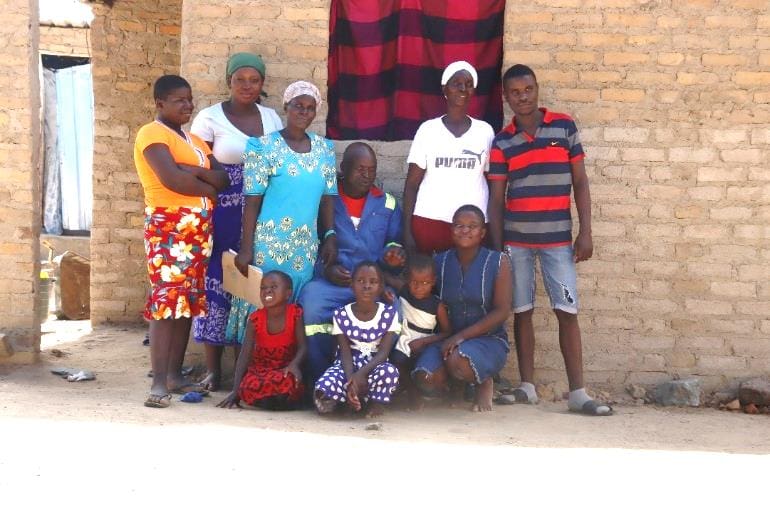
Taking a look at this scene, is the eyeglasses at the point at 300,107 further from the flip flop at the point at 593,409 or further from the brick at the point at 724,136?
the brick at the point at 724,136

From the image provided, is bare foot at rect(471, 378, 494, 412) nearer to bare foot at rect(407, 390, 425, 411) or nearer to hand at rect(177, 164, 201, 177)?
bare foot at rect(407, 390, 425, 411)

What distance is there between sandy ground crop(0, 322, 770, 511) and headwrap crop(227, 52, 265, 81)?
186 centimetres

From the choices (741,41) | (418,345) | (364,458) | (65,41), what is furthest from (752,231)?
(65,41)

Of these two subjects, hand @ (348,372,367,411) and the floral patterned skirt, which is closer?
hand @ (348,372,367,411)

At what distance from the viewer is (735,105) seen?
5402mm

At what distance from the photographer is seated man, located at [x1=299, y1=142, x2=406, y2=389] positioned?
4.78m

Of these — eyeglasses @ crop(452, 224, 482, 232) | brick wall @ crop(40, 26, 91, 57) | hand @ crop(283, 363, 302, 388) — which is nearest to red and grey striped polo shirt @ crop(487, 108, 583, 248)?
eyeglasses @ crop(452, 224, 482, 232)

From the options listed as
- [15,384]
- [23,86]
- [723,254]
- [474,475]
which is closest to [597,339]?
[723,254]

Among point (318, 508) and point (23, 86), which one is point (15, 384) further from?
point (318, 508)

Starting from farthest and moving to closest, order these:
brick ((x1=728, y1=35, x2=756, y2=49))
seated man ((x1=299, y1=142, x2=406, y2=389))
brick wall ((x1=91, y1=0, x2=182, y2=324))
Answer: brick wall ((x1=91, y1=0, x2=182, y2=324)), brick ((x1=728, y1=35, x2=756, y2=49)), seated man ((x1=299, y1=142, x2=406, y2=389))

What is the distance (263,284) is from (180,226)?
53 centimetres

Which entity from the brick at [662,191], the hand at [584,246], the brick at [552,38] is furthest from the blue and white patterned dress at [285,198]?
the brick at [662,191]

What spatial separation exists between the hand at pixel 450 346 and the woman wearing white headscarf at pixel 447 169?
1.87 feet

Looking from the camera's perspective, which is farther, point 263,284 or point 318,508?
point 263,284
